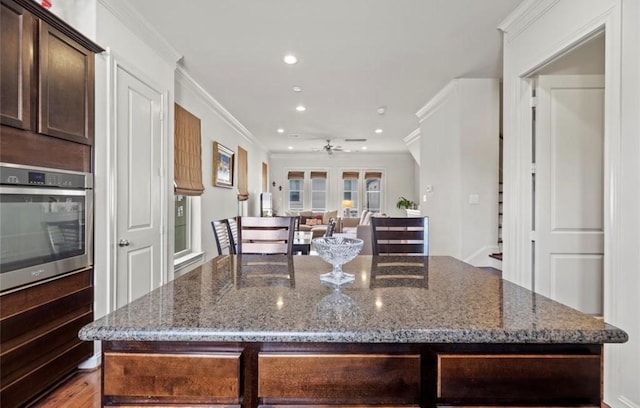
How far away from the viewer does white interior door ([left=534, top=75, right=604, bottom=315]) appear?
8.77 ft

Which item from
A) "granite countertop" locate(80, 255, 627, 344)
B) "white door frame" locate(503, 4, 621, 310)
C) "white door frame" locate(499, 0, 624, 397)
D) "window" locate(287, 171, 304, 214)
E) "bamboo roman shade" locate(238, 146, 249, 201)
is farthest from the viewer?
"window" locate(287, 171, 304, 214)

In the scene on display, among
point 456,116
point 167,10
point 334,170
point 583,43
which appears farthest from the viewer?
point 334,170

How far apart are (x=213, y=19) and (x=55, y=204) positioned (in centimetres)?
180

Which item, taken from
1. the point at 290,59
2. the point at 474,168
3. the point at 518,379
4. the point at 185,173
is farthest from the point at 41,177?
the point at 474,168

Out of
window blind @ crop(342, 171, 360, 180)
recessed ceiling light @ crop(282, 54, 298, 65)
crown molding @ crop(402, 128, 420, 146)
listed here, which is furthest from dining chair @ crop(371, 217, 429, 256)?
window blind @ crop(342, 171, 360, 180)

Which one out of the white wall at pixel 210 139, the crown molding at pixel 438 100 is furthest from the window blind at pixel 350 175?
the crown molding at pixel 438 100

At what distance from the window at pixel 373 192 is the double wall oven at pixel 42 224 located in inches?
347

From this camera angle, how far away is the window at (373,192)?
10461mm

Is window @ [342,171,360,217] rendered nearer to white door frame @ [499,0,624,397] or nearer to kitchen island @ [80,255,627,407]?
white door frame @ [499,0,624,397]

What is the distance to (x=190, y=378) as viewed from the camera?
80 cm

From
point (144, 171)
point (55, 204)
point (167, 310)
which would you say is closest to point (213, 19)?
point (144, 171)

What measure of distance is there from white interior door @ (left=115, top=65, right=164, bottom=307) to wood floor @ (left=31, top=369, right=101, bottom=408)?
0.51 meters

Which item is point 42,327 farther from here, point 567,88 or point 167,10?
point 567,88

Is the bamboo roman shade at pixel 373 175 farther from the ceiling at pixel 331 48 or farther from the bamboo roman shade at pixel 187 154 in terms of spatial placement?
the bamboo roman shade at pixel 187 154
